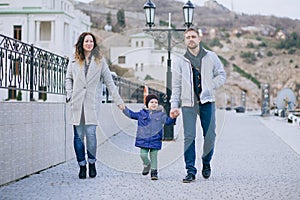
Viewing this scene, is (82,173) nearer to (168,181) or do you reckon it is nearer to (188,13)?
(168,181)

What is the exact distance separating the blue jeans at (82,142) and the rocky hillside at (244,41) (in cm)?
7705

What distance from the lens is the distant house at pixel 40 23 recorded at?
3941cm

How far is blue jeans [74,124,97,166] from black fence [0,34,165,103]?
1.00 meters

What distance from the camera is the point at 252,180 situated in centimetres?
686

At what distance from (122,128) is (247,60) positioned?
105 m

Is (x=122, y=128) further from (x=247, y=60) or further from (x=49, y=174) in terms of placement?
(x=247, y=60)

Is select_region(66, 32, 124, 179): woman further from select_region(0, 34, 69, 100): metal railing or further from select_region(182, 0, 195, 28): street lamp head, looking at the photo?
select_region(182, 0, 195, 28): street lamp head

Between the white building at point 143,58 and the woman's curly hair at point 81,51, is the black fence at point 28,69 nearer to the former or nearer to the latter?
the woman's curly hair at point 81,51

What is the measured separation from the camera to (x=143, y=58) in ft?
47.4

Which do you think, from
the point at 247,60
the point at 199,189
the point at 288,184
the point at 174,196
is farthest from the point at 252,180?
the point at 247,60

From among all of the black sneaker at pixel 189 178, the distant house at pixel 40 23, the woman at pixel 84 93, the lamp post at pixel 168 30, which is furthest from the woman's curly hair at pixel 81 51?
the distant house at pixel 40 23

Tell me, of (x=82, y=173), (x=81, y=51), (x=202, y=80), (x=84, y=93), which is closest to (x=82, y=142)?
(x=82, y=173)

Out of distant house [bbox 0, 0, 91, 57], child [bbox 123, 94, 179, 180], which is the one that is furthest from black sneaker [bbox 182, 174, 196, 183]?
distant house [bbox 0, 0, 91, 57]

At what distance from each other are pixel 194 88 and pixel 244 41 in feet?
431
